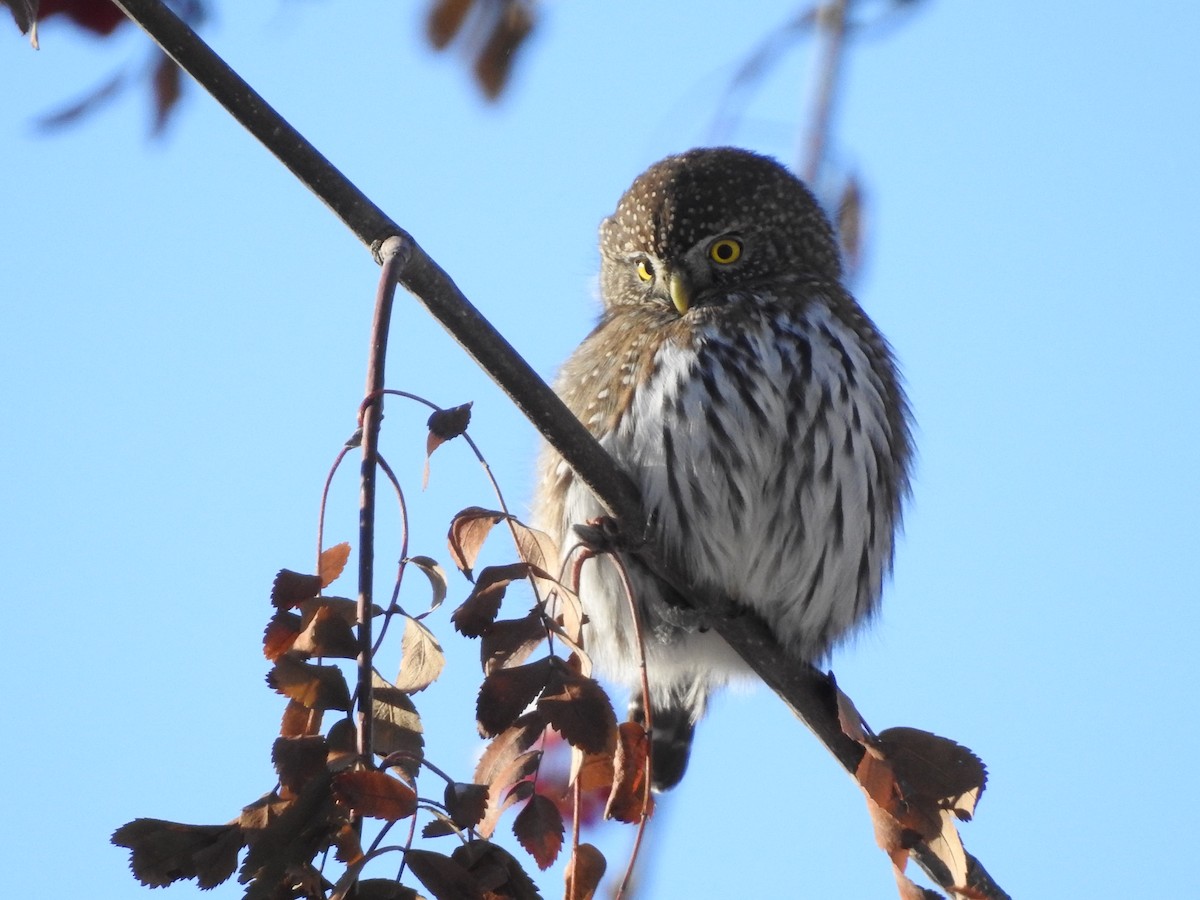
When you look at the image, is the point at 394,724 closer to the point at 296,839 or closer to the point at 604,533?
the point at 296,839

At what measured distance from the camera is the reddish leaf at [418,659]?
2107mm

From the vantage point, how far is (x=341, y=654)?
1.95 meters

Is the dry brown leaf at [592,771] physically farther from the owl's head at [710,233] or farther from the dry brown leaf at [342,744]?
the owl's head at [710,233]

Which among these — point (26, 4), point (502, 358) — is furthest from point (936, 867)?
point (26, 4)

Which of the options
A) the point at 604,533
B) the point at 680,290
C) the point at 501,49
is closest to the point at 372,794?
the point at 604,533

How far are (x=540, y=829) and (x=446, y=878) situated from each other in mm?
290

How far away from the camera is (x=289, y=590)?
205 centimetres

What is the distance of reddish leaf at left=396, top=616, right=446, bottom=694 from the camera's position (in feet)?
6.91

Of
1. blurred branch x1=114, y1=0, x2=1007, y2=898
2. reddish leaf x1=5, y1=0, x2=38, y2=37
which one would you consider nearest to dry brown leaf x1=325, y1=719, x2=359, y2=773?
blurred branch x1=114, y1=0, x2=1007, y2=898

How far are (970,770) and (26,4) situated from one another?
1.92 m

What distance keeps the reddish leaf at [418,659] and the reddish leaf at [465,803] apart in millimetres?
263

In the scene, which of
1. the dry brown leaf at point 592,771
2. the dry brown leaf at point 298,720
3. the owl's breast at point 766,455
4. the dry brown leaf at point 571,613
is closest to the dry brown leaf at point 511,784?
the dry brown leaf at point 592,771

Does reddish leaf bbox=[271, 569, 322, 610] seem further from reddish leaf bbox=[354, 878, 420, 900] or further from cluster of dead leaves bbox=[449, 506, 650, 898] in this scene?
reddish leaf bbox=[354, 878, 420, 900]

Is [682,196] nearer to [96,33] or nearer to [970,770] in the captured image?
[96,33]
